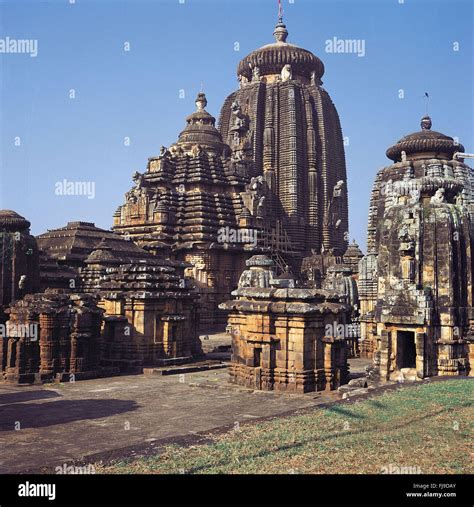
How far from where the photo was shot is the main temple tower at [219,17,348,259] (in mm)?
56344

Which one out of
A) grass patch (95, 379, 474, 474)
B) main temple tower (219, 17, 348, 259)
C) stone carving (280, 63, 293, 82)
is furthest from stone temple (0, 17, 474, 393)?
stone carving (280, 63, 293, 82)

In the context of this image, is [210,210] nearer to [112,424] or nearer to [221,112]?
[221,112]

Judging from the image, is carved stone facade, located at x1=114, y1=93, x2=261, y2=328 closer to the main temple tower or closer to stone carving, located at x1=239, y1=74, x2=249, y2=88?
the main temple tower

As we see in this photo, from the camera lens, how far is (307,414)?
12.7 meters

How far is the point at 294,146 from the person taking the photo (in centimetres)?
5656

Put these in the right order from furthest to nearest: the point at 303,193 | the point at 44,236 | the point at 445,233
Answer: the point at 303,193, the point at 44,236, the point at 445,233

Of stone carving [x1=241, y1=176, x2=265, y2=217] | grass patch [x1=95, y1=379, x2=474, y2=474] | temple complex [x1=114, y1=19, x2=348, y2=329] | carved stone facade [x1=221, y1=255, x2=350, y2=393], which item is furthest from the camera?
stone carving [x1=241, y1=176, x2=265, y2=217]

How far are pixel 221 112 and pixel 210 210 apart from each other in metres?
20.5

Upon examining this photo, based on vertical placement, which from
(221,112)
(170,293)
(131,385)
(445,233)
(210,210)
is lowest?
(131,385)

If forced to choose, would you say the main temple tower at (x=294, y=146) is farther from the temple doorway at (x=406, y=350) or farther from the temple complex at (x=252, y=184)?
the temple doorway at (x=406, y=350)

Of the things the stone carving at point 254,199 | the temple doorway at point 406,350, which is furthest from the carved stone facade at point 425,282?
the stone carving at point 254,199

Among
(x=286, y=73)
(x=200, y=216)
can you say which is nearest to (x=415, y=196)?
(x=200, y=216)

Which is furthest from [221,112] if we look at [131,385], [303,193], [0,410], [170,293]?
[0,410]

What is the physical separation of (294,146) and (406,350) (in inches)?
1534
